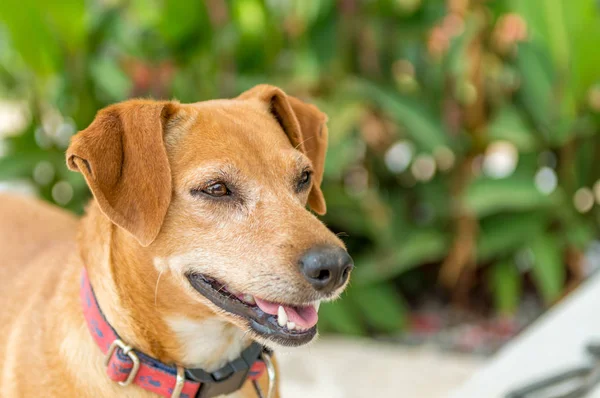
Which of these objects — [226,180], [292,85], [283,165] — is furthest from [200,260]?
[292,85]

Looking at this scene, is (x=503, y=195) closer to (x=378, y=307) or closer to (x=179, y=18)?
A: (x=378, y=307)

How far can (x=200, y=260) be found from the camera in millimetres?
1847

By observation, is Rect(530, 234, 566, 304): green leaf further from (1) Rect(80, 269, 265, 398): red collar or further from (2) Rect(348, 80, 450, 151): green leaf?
(1) Rect(80, 269, 265, 398): red collar

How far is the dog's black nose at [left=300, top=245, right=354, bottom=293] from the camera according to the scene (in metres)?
1.75

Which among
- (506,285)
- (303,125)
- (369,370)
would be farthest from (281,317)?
(506,285)

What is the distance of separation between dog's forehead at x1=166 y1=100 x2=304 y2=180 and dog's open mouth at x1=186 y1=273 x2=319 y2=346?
11.8 inches

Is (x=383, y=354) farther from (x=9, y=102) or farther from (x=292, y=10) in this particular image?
(x=9, y=102)

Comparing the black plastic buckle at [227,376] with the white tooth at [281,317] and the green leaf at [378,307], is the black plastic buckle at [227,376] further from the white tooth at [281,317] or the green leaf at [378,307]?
the green leaf at [378,307]

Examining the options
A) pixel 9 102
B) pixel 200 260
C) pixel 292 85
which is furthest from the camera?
pixel 9 102

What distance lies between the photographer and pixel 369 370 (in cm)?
427

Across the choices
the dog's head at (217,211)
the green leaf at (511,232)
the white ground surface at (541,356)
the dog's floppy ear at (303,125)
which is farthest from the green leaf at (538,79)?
the dog's head at (217,211)

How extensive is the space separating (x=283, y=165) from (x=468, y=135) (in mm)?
2920

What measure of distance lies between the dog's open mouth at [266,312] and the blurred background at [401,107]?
2.39 m

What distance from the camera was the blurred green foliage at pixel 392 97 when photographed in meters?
4.39
